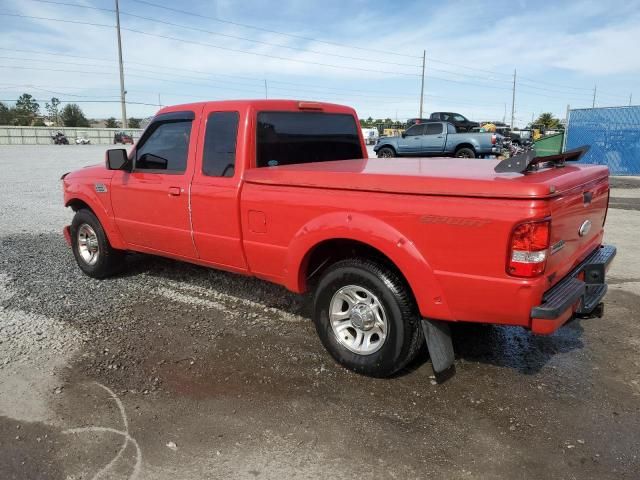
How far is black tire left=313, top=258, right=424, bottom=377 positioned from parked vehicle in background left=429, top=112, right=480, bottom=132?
2343cm

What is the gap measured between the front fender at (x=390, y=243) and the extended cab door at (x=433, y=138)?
15.8 metres

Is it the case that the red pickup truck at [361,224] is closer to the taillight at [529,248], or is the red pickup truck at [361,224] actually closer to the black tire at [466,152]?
the taillight at [529,248]

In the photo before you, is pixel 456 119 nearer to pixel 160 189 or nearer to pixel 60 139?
pixel 160 189

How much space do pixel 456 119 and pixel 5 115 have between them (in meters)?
76.6

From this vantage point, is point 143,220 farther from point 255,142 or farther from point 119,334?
point 255,142

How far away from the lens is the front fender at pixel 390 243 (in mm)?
2982

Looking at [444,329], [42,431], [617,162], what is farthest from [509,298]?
[617,162]

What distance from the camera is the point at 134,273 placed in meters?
5.88

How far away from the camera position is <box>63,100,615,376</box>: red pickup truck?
2.74 meters

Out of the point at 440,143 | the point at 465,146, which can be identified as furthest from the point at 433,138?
the point at 465,146

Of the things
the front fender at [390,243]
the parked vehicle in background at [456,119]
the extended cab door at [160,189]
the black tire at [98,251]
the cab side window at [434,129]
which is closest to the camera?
the front fender at [390,243]

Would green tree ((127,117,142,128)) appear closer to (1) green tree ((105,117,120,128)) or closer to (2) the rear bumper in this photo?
→ (1) green tree ((105,117,120,128))

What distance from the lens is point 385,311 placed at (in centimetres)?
326

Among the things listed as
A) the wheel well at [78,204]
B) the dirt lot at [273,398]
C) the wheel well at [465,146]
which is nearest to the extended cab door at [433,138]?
the wheel well at [465,146]
